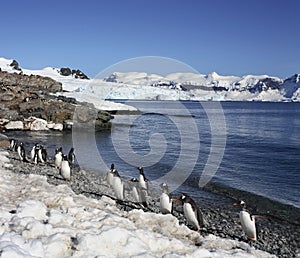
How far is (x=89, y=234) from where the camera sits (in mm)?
6258

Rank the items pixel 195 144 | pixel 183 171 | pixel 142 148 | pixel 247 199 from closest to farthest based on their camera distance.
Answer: pixel 247 199 < pixel 183 171 < pixel 142 148 < pixel 195 144

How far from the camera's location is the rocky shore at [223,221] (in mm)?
8844

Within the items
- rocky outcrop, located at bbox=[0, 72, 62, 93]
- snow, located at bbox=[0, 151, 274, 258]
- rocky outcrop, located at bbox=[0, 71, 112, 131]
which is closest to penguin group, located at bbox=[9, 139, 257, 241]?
snow, located at bbox=[0, 151, 274, 258]

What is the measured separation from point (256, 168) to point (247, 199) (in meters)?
6.58

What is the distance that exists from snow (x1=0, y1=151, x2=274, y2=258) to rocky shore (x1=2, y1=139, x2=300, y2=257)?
77 centimetres

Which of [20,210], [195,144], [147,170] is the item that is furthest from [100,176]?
[195,144]

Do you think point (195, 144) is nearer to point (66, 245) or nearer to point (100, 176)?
point (100, 176)

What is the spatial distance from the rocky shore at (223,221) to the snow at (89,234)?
77 cm

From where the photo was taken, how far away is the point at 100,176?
50.6 feet

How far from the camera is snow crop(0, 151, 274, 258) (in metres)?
5.78

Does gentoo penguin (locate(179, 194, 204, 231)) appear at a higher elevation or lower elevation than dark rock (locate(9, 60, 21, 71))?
lower

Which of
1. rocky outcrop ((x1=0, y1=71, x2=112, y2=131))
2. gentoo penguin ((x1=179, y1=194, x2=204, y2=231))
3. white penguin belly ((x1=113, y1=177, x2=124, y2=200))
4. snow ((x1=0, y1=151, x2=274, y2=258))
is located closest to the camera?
snow ((x1=0, y1=151, x2=274, y2=258))

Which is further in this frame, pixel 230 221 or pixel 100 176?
pixel 100 176

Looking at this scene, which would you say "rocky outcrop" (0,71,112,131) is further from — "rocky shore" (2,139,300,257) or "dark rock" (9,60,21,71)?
"dark rock" (9,60,21,71)
